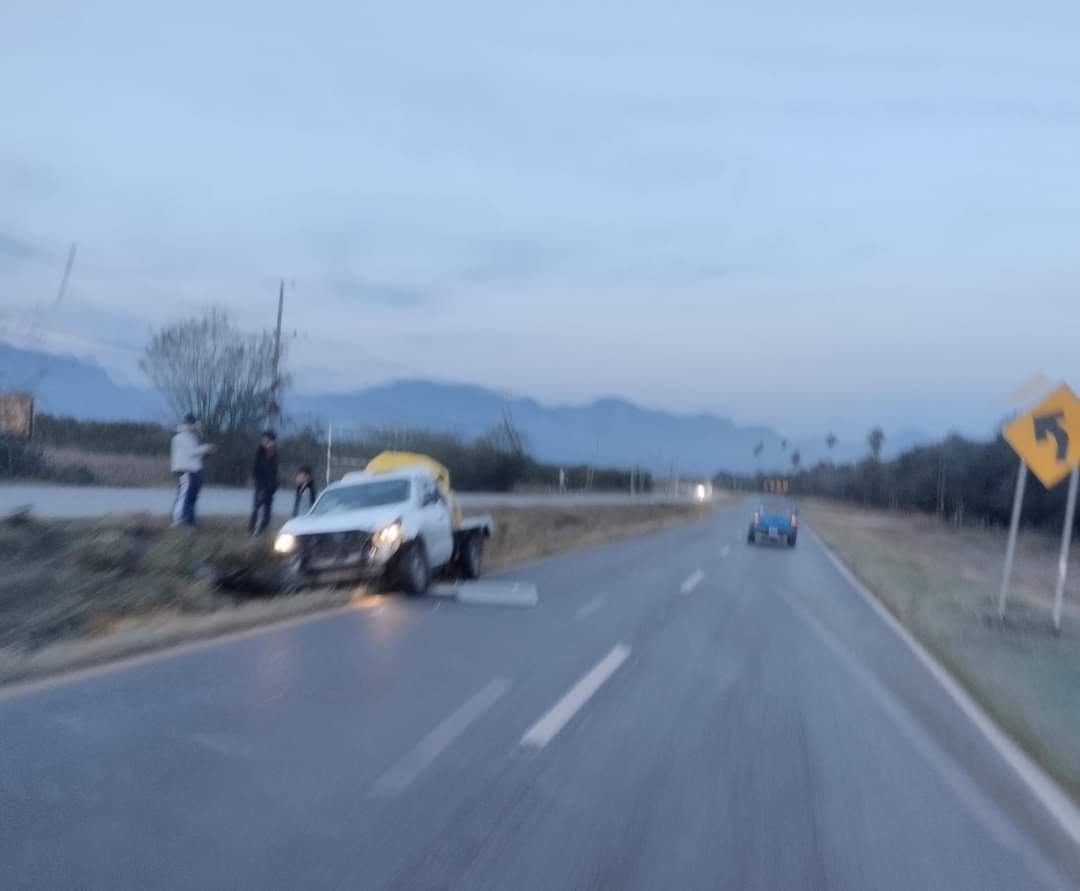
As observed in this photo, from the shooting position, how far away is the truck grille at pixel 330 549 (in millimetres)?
17078

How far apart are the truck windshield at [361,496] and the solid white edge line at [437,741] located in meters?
8.06

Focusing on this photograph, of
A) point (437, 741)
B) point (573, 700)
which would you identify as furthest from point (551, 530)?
point (437, 741)

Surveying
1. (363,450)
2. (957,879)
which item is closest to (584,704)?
(957,879)

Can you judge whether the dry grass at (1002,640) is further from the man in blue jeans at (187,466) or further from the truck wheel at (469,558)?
the man in blue jeans at (187,466)

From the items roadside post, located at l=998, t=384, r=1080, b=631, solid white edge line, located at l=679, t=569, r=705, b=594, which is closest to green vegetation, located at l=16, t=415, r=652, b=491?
solid white edge line, located at l=679, t=569, r=705, b=594

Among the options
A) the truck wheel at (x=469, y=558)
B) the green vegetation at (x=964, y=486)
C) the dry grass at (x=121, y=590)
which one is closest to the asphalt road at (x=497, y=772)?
the dry grass at (x=121, y=590)

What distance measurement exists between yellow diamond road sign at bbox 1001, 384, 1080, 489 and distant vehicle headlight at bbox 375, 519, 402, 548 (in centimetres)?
881

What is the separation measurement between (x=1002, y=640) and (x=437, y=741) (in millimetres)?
9911

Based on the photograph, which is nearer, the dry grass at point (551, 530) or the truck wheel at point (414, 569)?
the truck wheel at point (414, 569)

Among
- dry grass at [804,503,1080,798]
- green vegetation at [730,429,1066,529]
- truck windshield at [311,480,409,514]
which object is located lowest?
dry grass at [804,503,1080,798]

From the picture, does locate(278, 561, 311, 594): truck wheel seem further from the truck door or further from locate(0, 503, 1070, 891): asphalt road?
locate(0, 503, 1070, 891): asphalt road

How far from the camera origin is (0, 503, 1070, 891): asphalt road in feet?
18.8

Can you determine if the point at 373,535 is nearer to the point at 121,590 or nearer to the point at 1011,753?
the point at 121,590

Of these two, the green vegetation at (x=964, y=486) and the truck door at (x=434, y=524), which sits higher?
the green vegetation at (x=964, y=486)
